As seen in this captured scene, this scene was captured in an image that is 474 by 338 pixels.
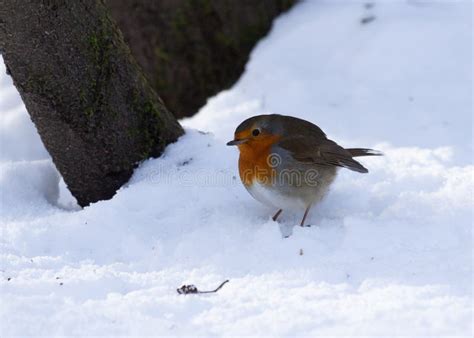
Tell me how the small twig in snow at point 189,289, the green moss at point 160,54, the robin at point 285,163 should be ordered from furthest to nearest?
the green moss at point 160,54
the robin at point 285,163
the small twig in snow at point 189,289

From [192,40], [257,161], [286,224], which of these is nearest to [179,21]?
[192,40]

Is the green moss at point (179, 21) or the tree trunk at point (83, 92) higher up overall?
the tree trunk at point (83, 92)

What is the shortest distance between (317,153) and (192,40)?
2791 millimetres

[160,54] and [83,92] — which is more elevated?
[83,92]

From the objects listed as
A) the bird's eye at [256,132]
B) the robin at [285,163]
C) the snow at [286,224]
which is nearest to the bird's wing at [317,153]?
the robin at [285,163]

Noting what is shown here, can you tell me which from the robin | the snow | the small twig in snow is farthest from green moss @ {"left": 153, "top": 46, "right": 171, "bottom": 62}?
the small twig in snow

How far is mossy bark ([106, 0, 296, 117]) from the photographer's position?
6148 millimetres

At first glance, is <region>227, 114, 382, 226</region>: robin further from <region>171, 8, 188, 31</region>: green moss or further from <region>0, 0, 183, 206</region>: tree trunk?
<region>171, 8, 188, 31</region>: green moss

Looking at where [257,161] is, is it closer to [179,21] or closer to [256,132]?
[256,132]

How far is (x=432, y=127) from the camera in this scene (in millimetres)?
4977

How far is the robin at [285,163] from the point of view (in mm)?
3740

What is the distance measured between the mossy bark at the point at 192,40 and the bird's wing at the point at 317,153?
8.13 feet

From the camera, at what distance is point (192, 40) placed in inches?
248

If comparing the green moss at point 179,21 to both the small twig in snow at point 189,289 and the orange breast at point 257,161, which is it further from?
the small twig in snow at point 189,289
